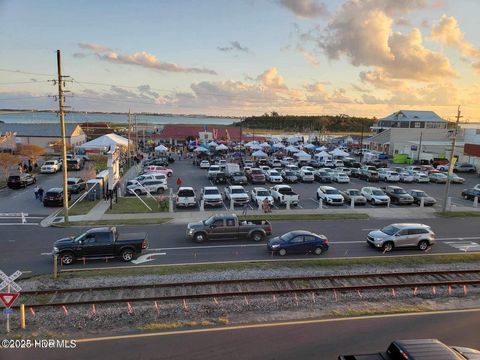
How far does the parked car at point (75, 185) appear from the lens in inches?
1427

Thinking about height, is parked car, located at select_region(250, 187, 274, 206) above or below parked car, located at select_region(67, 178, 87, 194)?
above

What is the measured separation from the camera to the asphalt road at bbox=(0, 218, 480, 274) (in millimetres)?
19145

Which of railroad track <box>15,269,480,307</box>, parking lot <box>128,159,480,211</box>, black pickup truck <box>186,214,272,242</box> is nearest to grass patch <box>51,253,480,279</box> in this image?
railroad track <box>15,269,480,307</box>

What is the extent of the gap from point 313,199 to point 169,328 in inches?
1028

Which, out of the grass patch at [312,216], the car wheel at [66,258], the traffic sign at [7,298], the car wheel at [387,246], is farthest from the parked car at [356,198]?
the traffic sign at [7,298]

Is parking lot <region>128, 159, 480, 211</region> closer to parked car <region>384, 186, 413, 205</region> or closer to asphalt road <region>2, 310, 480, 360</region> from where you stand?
parked car <region>384, 186, 413, 205</region>

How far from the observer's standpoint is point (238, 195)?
3253 centimetres

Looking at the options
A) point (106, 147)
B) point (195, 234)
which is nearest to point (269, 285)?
point (195, 234)

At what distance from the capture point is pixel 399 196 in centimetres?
3438

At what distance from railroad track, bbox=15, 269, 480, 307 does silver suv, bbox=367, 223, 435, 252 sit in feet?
11.3

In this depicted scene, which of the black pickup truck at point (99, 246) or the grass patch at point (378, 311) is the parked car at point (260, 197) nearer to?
the black pickup truck at point (99, 246)

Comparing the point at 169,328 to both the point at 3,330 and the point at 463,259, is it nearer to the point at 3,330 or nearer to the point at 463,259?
the point at 3,330

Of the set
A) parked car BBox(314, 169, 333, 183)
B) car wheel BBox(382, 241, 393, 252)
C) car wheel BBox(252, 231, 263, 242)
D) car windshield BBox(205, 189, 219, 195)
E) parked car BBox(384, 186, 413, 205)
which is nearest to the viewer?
car wheel BBox(382, 241, 393, 252)

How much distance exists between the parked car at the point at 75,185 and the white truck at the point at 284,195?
17850 mm
